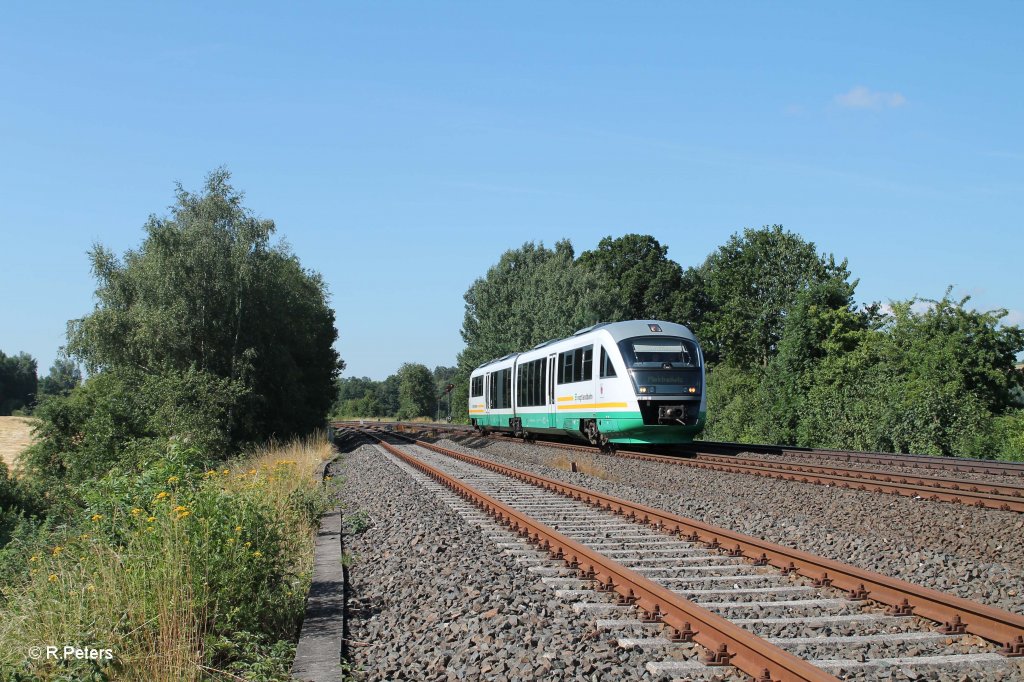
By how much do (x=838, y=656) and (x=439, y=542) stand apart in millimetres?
4689

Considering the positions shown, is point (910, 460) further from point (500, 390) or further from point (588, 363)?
point (500, 390)

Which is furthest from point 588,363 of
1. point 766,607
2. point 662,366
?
point 766,607

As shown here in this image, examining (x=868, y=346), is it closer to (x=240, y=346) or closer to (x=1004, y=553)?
(x=1004, y=553)

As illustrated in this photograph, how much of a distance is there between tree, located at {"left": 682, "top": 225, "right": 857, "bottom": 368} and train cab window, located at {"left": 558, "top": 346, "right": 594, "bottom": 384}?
27.9m

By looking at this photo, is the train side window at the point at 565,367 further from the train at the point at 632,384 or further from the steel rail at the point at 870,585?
the steel rail at the point at 870,585

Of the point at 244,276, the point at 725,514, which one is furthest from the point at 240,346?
the point at 725,514

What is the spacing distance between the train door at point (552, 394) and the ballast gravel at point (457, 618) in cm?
1532

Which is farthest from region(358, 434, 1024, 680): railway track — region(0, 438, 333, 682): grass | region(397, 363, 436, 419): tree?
region(397, 363, 436, 419): tree

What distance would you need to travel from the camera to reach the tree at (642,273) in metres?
71.3

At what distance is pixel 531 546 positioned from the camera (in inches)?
339

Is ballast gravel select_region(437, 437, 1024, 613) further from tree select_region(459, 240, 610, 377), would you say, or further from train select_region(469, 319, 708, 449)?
tree select_region(459, 240, 610, 377)

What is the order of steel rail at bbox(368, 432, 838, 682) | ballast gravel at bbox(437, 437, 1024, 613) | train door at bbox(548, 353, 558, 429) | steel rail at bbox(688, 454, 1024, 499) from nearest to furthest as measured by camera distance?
steel rail at bbox(368, 432, 838, 682) < ballast gravel at bbox(437, 437, 1024, 613) < steel rail at bbox(688, 454, 1024, 499) < train door at bbox(548, 353, 558, 429)

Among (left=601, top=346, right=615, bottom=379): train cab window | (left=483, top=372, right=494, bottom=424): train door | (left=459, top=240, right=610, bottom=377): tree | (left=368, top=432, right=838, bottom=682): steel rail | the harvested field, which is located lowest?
the harvested field

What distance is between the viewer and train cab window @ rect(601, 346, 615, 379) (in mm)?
20484
